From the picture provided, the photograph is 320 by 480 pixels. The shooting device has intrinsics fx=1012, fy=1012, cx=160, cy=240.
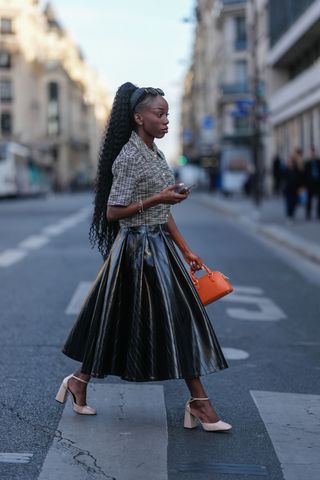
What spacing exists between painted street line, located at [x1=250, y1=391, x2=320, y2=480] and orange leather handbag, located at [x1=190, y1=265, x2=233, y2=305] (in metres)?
0.66

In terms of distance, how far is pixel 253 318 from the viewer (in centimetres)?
895

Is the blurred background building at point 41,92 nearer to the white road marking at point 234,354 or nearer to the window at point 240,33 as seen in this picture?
the window at point 240,33

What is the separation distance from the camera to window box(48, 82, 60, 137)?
120 metres

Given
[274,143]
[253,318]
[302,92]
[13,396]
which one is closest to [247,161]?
[274,143]

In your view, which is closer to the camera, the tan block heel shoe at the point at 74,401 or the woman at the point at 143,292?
the woman at the point at 143,292

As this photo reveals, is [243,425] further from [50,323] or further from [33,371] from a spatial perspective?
[50,323]

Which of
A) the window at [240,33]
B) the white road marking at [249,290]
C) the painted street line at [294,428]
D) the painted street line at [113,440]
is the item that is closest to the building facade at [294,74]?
the window at [240,33]

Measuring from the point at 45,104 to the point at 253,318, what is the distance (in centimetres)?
11285

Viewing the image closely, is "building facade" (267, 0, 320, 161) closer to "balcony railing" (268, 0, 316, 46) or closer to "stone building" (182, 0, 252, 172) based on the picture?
"balcony railing" (268, 0, 316, 46)

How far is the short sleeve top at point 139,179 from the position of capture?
183 inches

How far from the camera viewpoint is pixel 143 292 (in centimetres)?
466

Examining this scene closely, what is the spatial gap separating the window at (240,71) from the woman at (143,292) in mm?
73080

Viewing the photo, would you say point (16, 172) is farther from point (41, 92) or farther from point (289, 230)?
point (41, 92)

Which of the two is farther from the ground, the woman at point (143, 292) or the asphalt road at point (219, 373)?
the woman at point (143, 292)
